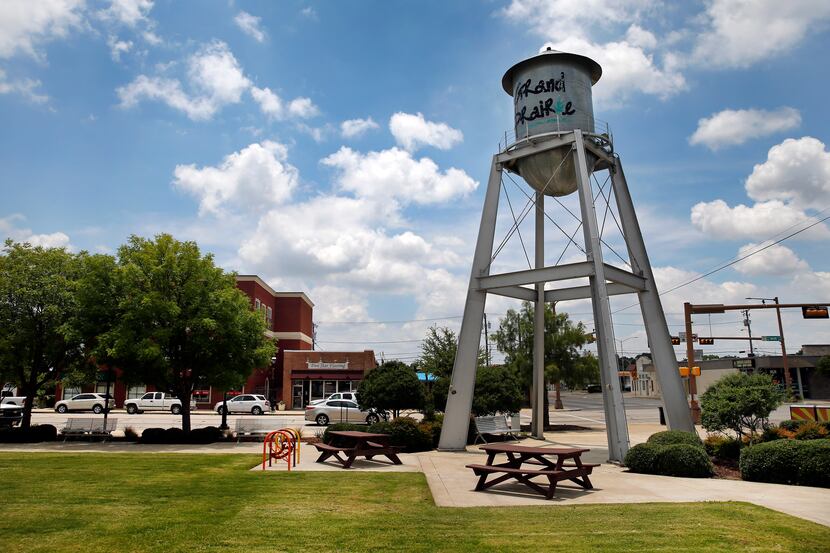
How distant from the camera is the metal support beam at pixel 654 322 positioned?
1797 cm

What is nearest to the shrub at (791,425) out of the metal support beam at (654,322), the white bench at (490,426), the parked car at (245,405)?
the metal support beam at (654,322)

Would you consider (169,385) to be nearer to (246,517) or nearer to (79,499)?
(79,499)

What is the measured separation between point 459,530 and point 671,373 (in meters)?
12.9

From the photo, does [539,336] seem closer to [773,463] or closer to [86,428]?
[773,463]

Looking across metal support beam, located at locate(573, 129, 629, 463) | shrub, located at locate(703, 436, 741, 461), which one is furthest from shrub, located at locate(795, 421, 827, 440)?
metal support beam, located at locate(573, 129, 629, 463)

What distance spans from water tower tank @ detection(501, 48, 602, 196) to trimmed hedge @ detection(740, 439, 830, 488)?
389 inches

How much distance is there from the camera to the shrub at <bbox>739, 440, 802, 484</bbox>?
37.9 feet

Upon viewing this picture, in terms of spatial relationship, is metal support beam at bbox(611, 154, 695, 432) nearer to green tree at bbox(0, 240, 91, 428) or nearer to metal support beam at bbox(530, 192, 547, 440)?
metal support beam at bbox(530, 192, 547, 440)

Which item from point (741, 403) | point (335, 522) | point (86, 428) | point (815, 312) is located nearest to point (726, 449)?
point (741, 403)

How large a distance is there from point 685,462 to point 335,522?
8260mm

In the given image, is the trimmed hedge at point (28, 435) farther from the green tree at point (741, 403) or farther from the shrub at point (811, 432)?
the shrub at point (811, 432)

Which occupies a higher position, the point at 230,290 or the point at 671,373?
the point at 230,290

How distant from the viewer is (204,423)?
33.2 m

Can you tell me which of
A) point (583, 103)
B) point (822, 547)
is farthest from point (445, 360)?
point (822, 547)
